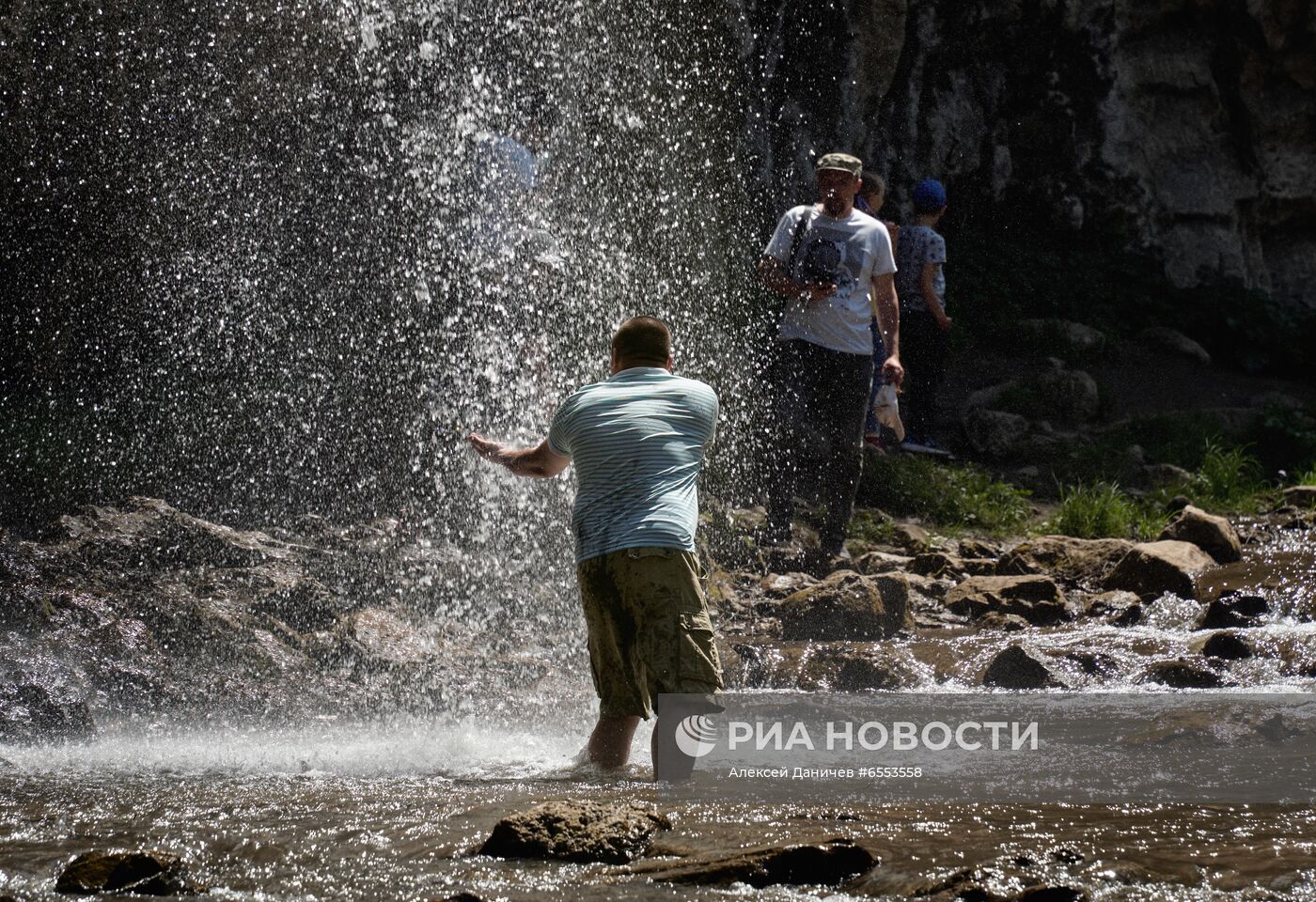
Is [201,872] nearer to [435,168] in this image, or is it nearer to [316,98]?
[435,168]

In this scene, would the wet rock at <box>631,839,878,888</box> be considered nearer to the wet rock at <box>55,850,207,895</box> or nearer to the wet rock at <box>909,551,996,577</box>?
the wet rock at <box>55,850,207,895</box>

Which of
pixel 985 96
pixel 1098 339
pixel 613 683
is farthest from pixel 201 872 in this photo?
pixel 985 96

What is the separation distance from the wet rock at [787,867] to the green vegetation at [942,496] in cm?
615

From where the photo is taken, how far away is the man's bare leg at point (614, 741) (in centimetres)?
407

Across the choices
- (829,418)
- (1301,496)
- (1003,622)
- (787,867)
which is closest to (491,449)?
(787,867)

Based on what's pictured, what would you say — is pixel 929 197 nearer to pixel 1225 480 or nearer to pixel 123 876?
pixel 1225 480

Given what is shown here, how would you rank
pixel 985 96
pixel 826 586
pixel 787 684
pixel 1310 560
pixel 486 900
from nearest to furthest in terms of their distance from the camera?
pixel 486 900
pixel 787 684
pixel 826 586
pixel 1310 560
pixel 985 96

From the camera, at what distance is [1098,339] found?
508 inches

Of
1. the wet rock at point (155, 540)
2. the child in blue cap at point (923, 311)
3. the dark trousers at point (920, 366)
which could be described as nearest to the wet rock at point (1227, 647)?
the child in blue cap at point (923, 311)

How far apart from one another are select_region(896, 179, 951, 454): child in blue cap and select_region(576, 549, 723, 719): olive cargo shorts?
543cm

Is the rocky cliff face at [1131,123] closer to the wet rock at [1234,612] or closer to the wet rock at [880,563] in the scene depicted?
the wet rock at [880,563]

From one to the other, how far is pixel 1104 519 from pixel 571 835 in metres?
6.61

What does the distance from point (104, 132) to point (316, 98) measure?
53.3 inches

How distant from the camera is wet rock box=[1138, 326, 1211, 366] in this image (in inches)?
529
